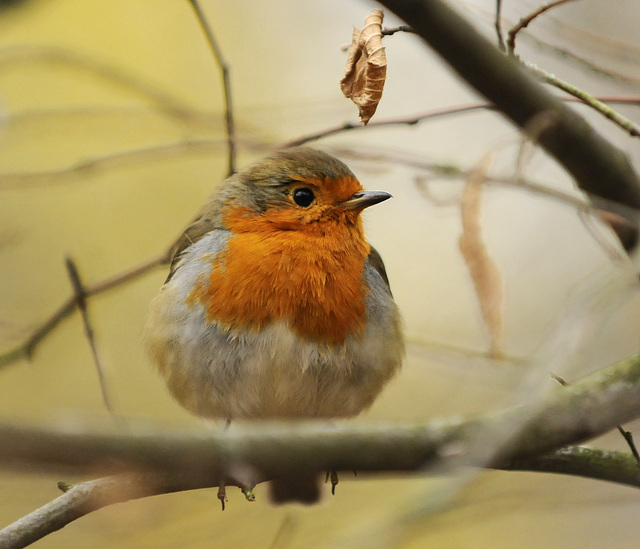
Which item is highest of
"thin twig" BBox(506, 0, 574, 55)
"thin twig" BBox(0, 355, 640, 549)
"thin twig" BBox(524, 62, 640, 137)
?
"thin twig" BBox(506, 0, 574, 55)

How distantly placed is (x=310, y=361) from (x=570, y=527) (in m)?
3.59

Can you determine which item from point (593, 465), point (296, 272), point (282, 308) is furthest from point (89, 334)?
point (593, 465)

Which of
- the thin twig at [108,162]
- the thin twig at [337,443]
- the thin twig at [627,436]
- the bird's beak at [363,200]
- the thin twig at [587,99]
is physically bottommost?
the thin twig at [627,436]

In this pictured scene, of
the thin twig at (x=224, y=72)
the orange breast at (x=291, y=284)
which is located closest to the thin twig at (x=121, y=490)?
the orange breast at (x=291, y=284)

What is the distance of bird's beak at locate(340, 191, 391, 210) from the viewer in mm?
3309

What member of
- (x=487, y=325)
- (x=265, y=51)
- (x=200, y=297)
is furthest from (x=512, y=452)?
(x=265, y=51)

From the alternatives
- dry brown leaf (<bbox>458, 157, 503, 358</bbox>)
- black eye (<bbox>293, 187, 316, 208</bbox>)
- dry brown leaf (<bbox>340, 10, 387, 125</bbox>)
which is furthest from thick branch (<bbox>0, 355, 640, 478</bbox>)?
black eye (<bbox>293, 187, 316, 208</bbox>)

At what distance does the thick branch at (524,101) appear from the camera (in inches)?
99.6

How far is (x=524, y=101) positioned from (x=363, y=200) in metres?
0.86

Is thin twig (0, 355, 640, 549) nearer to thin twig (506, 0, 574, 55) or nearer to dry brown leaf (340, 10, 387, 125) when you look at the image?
dry brown leaf (340, 10, 387, 125)

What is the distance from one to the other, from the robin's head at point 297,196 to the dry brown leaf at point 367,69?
3.36ft

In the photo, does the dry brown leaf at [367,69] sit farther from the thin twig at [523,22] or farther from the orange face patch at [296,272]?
the orange face patch at [296,272]

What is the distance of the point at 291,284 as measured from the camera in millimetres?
3078

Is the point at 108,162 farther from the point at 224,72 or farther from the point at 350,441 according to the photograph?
the point at 350,441
